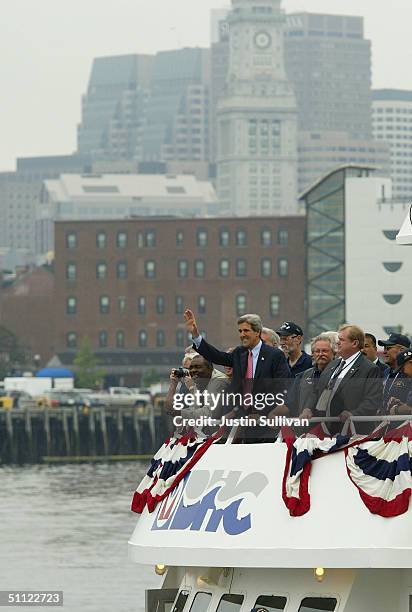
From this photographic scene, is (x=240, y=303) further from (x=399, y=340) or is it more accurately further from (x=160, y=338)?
(x=399, y=340)

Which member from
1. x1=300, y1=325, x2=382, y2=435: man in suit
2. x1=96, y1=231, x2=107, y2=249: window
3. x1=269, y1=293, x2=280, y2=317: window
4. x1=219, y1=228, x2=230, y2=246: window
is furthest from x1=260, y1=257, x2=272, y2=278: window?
x1=300, y1=325, x2=382, y2=435: man in suit

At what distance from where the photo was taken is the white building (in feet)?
485

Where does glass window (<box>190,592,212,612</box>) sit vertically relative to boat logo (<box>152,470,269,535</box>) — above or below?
below

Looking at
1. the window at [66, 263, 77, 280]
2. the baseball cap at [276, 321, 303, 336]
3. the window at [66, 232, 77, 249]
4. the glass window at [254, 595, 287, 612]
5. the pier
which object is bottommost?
the pier

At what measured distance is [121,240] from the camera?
172500 mm

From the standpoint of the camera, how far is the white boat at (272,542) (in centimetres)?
1412

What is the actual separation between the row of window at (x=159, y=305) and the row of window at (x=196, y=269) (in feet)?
7.42

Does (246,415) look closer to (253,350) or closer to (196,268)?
(253,350)

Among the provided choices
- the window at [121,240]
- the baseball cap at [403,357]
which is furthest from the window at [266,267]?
the baseball cap at [403,357]

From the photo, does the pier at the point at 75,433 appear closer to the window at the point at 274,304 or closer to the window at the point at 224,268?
the window at the point at 224,268

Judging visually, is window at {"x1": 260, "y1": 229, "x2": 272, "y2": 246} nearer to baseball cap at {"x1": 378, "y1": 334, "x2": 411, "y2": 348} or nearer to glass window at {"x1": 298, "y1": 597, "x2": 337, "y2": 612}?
baseball cap at {"x1": 378, "y1": 334, "x2": 411, "y2": 348}

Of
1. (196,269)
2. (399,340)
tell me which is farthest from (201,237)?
(399,340)

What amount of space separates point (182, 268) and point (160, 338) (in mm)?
8642

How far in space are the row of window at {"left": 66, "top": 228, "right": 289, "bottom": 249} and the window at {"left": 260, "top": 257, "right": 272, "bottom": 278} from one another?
61.2 inches
